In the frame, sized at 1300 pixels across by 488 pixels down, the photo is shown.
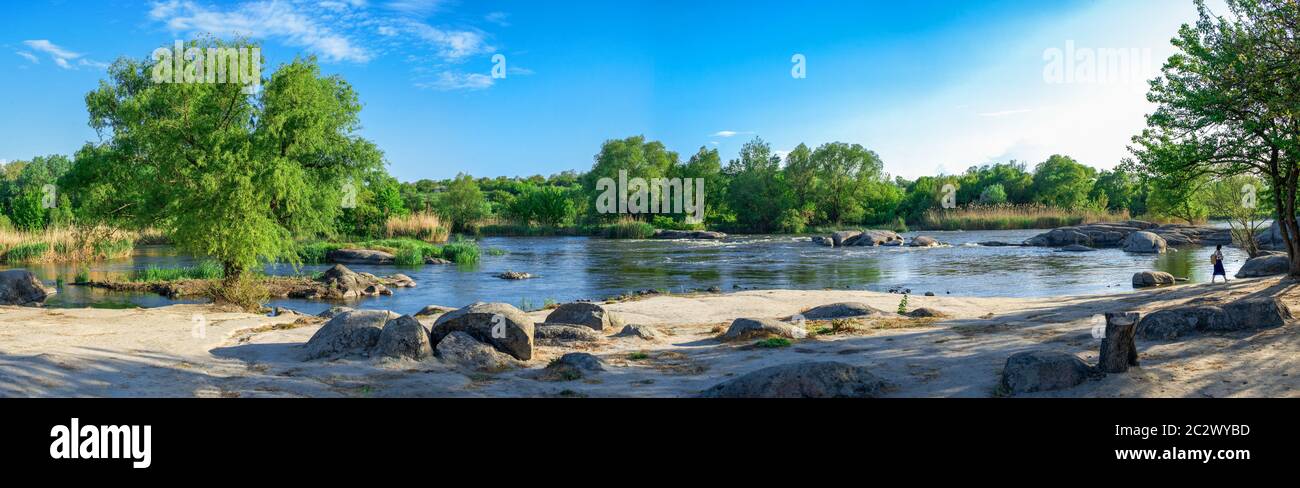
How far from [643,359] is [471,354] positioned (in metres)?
2.80

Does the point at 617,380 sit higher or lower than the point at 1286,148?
lower

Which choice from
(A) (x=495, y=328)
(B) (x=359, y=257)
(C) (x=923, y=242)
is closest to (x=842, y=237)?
(C) (x=923, y=242)

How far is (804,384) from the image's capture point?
935cm

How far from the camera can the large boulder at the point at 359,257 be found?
134ft

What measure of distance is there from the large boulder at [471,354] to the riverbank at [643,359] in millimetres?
246

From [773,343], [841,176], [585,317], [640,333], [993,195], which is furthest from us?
[993,195]

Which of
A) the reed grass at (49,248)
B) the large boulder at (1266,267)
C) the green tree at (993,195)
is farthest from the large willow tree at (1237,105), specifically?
the green tree at (993,195)

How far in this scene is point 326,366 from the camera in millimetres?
11906

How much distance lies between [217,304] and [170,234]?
4.76 m

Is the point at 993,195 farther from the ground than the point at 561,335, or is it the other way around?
the point at 993,195

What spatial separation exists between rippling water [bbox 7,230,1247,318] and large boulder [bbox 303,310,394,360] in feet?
35.7

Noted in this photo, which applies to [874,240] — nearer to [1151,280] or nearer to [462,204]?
[1151,280]
